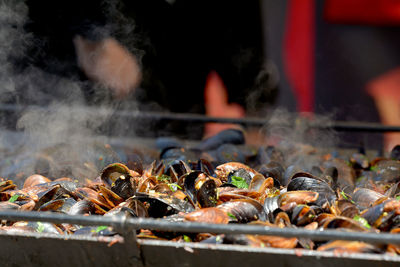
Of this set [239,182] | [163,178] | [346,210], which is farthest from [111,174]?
[346,210]

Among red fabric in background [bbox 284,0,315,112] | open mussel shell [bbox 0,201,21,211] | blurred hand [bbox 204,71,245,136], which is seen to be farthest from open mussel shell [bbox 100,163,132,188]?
red fabric in background [bbox 284,0,315,112]

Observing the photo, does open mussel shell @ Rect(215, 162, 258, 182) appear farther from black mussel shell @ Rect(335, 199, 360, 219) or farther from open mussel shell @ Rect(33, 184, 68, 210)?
open mussel shell @ Rect(33, 184, 68, 210)

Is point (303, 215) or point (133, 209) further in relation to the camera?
point (133, 209)

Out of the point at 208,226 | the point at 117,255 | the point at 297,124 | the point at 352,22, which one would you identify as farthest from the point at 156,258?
the point at 352,22

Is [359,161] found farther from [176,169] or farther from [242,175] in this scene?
[176,169]

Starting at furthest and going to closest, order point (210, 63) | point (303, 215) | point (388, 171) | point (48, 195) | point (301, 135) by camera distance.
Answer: point (210, 63), point (301, 135), point (388, 171), point (48, 195), point (303, 215)

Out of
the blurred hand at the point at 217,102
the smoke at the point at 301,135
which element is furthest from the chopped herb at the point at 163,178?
the blurred hand at the point at 217,102

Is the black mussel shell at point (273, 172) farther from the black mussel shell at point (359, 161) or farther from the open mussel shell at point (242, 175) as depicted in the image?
the black mussel shell at point (359, 161)
